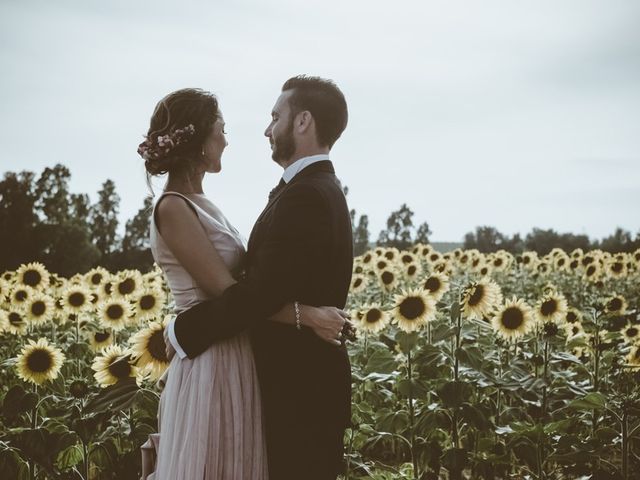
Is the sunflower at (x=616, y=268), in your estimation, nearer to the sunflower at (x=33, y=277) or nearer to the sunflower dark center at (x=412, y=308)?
the sunflower dark center at (x=412, y=308)

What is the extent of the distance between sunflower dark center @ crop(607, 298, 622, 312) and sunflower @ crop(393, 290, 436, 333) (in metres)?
2.69

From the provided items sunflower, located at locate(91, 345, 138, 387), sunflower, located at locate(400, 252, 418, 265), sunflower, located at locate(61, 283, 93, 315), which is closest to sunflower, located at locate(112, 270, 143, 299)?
sunflower, located at locate(61, 283, 93, 315)

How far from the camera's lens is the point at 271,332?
287 cm

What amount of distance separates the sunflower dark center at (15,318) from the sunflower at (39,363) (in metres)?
1.73

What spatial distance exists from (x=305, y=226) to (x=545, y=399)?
2.65 meters

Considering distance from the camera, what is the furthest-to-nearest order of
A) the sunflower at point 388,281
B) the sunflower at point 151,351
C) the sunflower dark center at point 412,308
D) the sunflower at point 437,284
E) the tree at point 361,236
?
the tree at point 361,236 → the sunflower at point 388,281 → the sunflower at point 437,284 → the sunflower dark center at point 412,308 → the sunflower at point 151,351

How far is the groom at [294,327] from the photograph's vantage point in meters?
2.68

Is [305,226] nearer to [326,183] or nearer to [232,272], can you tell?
[326,183]

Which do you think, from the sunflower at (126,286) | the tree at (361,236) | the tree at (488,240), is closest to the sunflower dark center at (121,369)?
the sunflower at (126,286)

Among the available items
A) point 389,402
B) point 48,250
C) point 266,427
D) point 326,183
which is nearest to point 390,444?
point 389,402

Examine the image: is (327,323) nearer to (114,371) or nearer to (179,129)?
(179,129)

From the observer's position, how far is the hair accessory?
9.93 ft

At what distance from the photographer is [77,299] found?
6.94m

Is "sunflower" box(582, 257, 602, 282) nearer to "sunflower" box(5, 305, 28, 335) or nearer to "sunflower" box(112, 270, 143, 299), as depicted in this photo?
"sunflower" box(112, 270, 143, 299)
